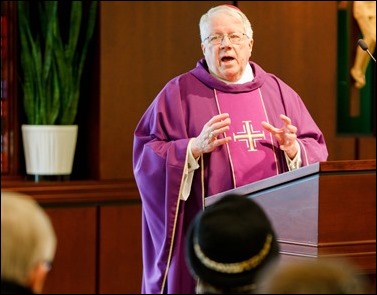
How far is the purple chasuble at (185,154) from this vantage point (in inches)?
176

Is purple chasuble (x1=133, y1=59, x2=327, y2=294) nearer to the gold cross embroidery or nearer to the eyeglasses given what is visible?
the gold cross embroidery

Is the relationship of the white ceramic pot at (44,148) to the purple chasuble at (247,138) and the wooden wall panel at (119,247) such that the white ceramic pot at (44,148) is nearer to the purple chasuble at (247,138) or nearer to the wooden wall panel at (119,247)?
the wooden wall panel at (119,247)

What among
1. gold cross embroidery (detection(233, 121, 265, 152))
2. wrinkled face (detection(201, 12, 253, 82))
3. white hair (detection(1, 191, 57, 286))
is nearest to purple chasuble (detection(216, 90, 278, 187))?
gold cross embroidery (detection(233, 121, 265, 152))

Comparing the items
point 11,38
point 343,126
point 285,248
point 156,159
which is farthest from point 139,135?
point 343,126

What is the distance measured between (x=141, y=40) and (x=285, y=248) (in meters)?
3.22

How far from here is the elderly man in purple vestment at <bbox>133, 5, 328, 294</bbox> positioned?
4.45 metres

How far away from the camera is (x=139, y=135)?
4.66 meters

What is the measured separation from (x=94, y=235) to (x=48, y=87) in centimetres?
96

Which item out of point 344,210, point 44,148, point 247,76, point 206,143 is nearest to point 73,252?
point 44,148

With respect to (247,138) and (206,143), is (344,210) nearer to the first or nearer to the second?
(206,143)

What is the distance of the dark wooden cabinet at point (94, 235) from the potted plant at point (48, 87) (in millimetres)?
224

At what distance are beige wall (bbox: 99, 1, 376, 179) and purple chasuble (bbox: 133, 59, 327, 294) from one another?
2037mm

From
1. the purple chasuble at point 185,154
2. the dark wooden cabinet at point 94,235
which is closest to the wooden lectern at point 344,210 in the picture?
the purple chasuble at point 185,154

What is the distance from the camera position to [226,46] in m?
4.56
